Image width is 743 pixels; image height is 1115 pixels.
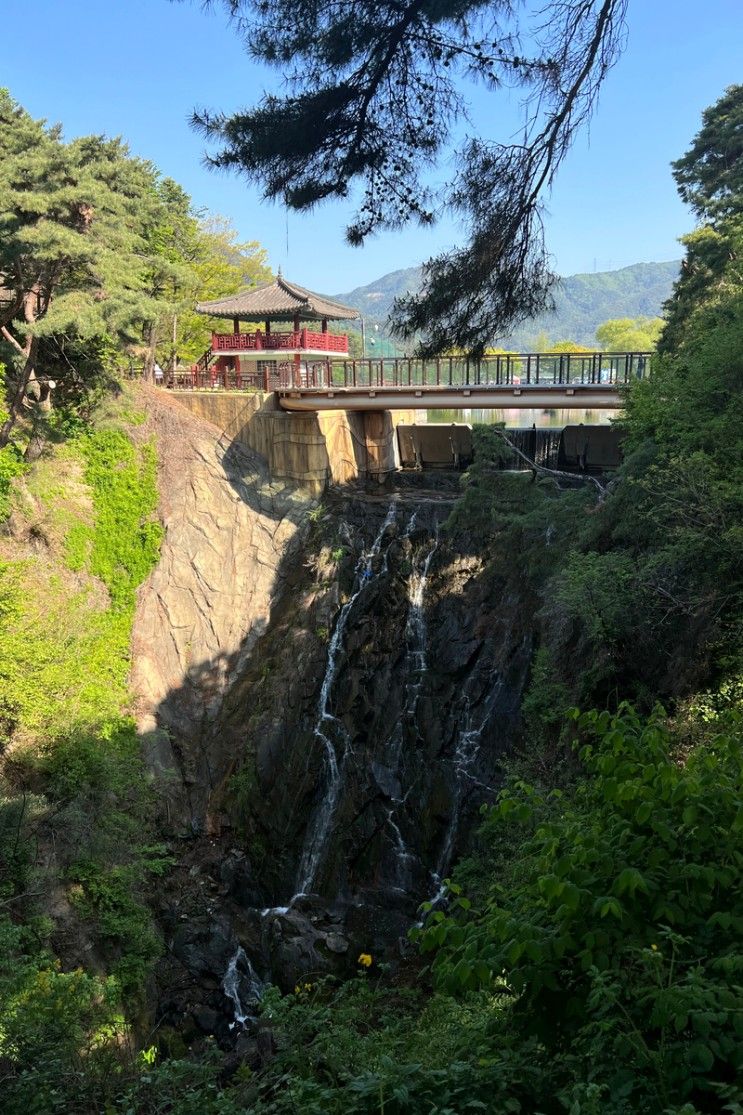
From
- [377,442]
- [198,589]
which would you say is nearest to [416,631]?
[198,589]

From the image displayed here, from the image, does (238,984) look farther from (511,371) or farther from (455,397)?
(511,371)

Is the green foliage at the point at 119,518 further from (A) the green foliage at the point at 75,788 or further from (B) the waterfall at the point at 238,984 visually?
(B) the waterfall at the point at 238,984

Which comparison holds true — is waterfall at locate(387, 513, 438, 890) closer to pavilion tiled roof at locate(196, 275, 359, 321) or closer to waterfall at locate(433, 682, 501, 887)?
waterfall at locate(433, 682, 501, 887)

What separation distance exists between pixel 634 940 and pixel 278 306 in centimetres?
2261

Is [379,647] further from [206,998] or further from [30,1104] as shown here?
[30,1104]

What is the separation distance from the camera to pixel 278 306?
77.5 ft

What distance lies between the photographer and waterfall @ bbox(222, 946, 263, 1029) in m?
12.1

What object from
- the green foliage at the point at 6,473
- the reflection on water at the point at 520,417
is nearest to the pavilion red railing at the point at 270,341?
the green foliage at the point at 6,473

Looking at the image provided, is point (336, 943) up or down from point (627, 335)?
down

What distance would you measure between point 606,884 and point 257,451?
737 inches

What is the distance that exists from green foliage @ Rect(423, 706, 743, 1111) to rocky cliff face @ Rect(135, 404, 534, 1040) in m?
10.2

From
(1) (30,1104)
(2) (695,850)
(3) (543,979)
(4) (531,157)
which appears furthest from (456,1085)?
(4) (531,157)

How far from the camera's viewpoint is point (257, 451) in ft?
69.9

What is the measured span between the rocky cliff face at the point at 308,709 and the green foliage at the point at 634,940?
10.2 m
